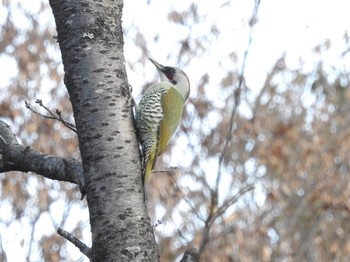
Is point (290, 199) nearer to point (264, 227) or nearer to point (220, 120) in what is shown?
point (264, 227)

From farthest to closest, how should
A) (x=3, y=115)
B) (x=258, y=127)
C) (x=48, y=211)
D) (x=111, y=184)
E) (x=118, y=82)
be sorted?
1. (x=258, y=127)
2. (x=3, y=115)
3. (x=48, y=211)
4. (x=118, y=82)
5. (x=111, y=184)

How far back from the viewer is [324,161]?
443 inches

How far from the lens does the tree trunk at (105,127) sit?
8.45 ft

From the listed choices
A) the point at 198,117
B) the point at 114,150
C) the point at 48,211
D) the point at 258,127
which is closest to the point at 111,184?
the point at 114,150

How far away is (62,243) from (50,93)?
202cm

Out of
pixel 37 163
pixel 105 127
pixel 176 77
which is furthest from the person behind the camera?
pixel 176 77

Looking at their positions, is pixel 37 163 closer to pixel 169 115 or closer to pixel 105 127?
pixel 105 127

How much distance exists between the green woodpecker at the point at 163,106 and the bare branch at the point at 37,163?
4.22ft

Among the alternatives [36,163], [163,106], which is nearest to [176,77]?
[163,106]

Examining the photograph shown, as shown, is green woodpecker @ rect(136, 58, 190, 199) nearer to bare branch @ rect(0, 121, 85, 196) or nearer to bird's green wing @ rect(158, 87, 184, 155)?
bird's green wing @ rect(158, 87, 184, 155)

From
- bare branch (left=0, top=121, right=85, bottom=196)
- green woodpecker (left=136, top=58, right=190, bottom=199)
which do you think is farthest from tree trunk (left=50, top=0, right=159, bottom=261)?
green woodpecker (left=136, top=58, right=190, bottom=199)

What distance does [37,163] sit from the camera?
9.91 feet

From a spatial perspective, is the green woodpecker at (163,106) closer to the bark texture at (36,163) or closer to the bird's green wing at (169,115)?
the bird's green wing at (169,115)

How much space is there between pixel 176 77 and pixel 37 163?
2.76 m
